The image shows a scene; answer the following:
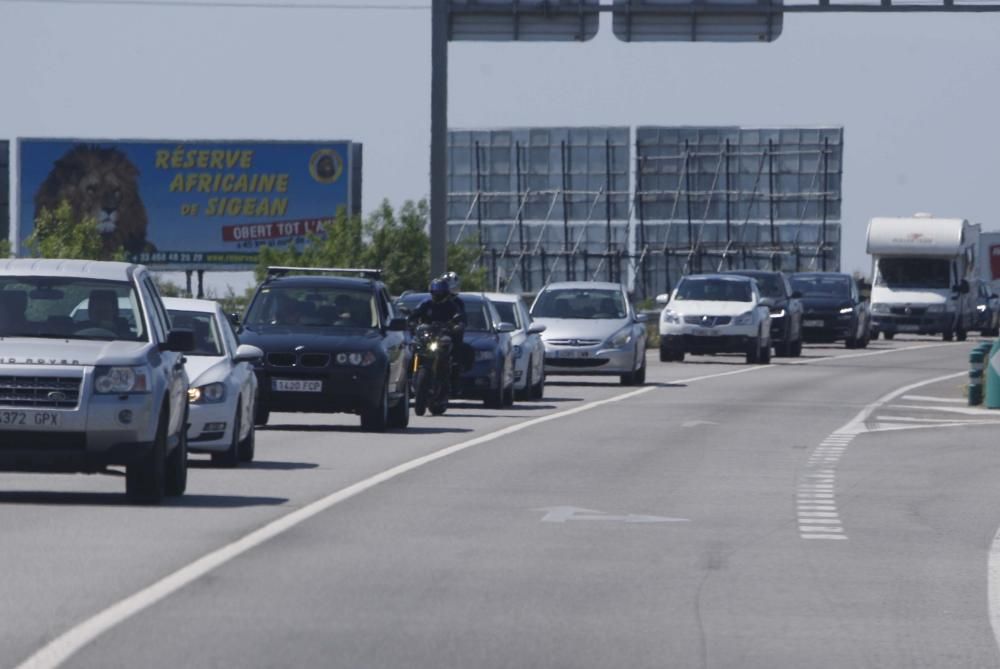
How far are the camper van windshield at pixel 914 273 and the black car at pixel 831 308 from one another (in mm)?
4351

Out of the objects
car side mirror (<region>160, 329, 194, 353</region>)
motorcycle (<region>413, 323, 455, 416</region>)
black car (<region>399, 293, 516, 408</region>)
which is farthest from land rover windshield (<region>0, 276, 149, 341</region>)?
black car (<region>399, 293, 516, 408</region>)

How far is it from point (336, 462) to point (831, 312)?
4121 centimetres

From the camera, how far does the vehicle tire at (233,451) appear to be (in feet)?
63.5

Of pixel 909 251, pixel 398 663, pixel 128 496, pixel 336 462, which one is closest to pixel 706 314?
pixel 909 251

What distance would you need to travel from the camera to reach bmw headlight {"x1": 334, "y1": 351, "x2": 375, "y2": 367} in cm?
2398

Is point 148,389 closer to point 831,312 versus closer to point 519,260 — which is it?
point 831,312

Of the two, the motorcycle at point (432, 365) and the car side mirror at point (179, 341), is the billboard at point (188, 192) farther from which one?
the car side mirror at point (179, 341)

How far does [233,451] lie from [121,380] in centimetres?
433

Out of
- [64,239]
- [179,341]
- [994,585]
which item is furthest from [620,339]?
[64,239]

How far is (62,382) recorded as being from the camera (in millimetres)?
15000

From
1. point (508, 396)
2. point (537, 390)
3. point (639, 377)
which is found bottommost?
point (639, 377)

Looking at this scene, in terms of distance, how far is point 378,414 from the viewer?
2427cm

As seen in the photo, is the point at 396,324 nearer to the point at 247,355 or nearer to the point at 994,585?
the point at 247,355

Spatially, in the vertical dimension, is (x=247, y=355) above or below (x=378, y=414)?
above
